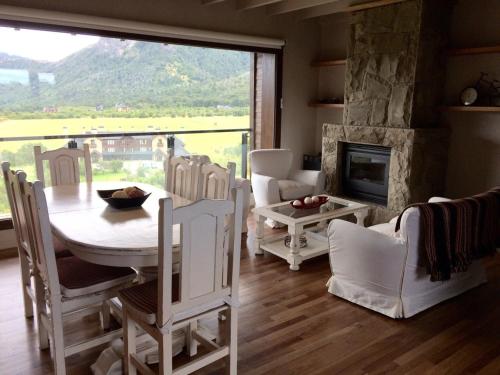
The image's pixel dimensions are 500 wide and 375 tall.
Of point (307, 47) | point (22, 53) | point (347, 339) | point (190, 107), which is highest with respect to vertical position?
point (307, 47)

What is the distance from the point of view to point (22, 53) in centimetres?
405

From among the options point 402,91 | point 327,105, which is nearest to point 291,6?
point 327,105

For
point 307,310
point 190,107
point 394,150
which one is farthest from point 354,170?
point 307,310

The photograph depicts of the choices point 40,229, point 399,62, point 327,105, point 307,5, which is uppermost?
point 307,5

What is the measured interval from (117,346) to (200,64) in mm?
4032

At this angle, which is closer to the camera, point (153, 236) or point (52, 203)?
point (153, 236)

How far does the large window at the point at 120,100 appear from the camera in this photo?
13.5 feet

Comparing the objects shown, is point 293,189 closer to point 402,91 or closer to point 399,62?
point 402,91

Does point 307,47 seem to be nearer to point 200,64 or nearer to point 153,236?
point 200,64

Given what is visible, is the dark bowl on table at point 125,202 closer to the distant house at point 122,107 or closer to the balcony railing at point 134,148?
the balcony railing at point 134,148

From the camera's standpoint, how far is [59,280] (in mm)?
2100

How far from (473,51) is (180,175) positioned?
10.3 feet

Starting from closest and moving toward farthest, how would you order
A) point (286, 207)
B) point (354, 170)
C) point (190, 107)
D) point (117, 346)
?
point (117, 346)
point (286, 207)
point (354, 170)
point (190, 107)

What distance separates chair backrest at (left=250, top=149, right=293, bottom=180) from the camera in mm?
4984
